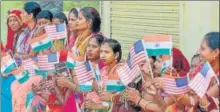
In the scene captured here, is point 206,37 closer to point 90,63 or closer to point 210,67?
point 210,67

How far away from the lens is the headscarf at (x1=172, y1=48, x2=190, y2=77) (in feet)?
12.4

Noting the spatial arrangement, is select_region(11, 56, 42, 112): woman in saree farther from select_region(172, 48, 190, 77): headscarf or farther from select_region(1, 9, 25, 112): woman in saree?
select_region(172, 48, 190, 77): headscarf

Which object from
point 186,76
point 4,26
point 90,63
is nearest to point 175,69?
point 186,76

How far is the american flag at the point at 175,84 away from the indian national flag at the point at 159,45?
0.17 meters

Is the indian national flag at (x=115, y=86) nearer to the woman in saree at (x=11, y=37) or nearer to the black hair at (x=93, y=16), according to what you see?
the black hair at (x=93, y=16)

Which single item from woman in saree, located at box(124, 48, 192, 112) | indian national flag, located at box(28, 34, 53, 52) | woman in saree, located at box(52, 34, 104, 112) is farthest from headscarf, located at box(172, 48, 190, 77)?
indian national flag, located at box(28, 34, 53, 52)

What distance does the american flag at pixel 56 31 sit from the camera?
495cm

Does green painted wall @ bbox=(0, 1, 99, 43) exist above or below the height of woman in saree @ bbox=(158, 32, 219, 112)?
above

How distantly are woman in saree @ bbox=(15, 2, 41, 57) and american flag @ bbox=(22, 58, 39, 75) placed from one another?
10 cm

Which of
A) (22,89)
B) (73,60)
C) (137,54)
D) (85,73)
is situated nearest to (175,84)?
(137,54)

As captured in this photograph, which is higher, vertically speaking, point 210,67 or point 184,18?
point 184,18

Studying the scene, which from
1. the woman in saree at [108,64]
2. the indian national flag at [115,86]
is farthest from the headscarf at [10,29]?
the indian national flag at [115,86]

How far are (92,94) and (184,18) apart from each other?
3.22ft

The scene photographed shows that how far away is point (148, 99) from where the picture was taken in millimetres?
3869
